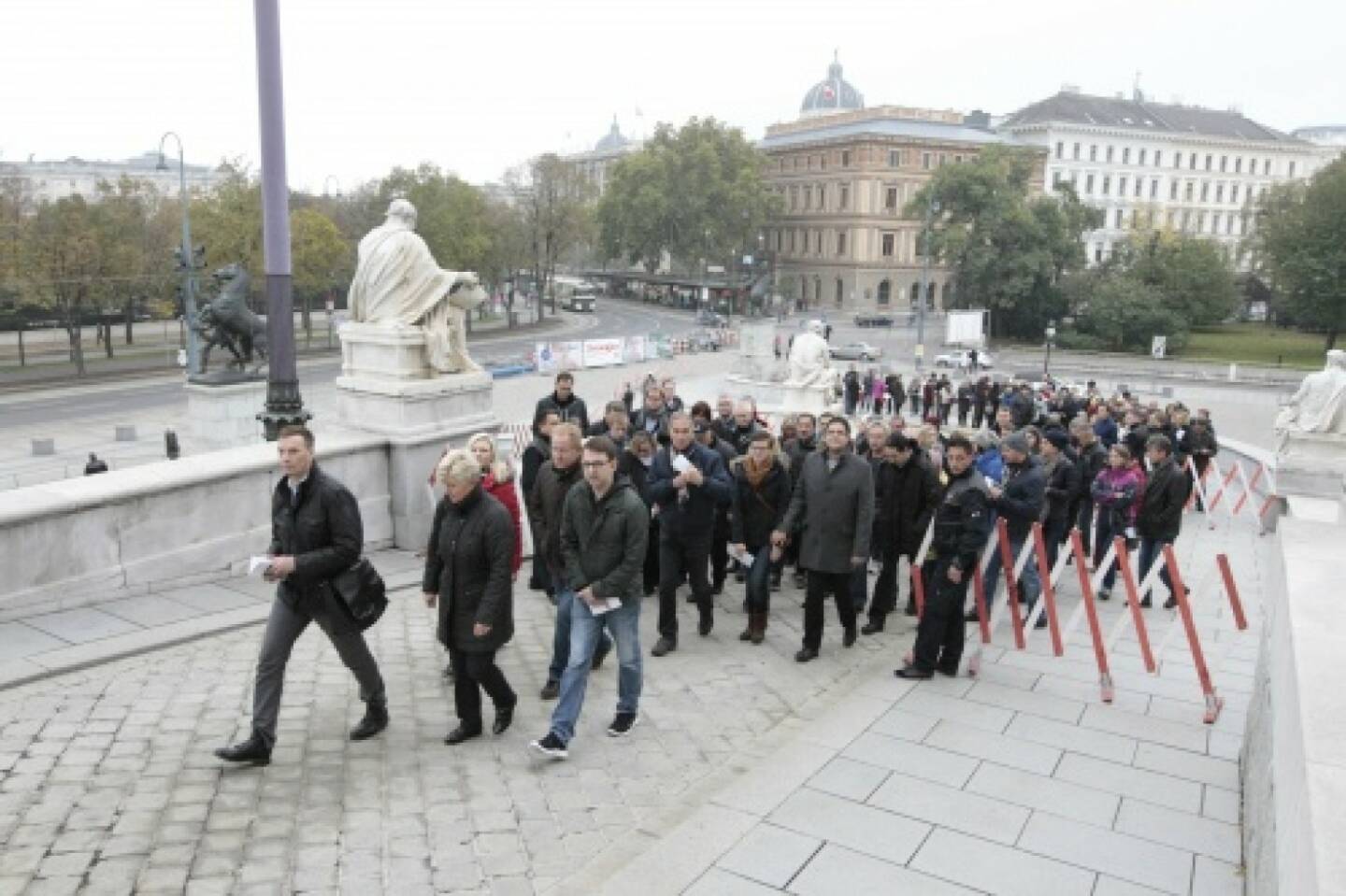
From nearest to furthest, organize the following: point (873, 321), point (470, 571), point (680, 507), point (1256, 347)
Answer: point (470, 571) → point (680, 507) → point (1256, 347) → point (873, 321)

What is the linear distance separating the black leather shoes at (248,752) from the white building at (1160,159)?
95.7m

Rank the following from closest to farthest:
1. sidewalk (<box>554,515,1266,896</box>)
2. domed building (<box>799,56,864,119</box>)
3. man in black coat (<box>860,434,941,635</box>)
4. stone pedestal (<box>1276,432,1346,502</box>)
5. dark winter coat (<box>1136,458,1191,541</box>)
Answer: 1. sidewalk (<box>554,515,1266,896</box>)
2. man in black coat (<box>860,434,941,635</box>)
3. dark winter coat (<box>1136,458,1191,541</box>)
4. stone pedestal (<box>1276,432,1346,502</box>)
5. domed building (<box>799,56,864,119</box>)

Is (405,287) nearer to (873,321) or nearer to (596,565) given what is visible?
(596,565)

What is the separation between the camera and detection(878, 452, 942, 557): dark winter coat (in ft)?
27.7

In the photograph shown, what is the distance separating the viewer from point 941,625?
7246mm

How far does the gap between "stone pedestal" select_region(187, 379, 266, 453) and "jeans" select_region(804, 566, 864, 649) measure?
49.1 ft

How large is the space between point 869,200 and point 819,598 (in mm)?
79025

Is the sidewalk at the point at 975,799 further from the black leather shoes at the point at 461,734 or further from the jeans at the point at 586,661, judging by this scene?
the black leather shoes at the point at 461,734

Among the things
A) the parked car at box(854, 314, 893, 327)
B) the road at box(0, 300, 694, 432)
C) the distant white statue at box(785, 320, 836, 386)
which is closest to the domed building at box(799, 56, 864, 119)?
the parked car at box(854, 314, 893, 327)

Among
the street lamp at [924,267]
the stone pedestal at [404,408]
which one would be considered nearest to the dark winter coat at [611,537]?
the stone pedestal at [404,408]

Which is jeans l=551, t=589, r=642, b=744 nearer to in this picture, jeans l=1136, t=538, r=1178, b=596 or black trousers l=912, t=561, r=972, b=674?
black trousers l=912, t=561, r=972, b=674

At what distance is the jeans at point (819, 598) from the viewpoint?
7480 millimetres

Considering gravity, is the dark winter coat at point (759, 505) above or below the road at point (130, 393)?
above

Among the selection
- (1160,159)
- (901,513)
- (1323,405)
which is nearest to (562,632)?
(901,513)
